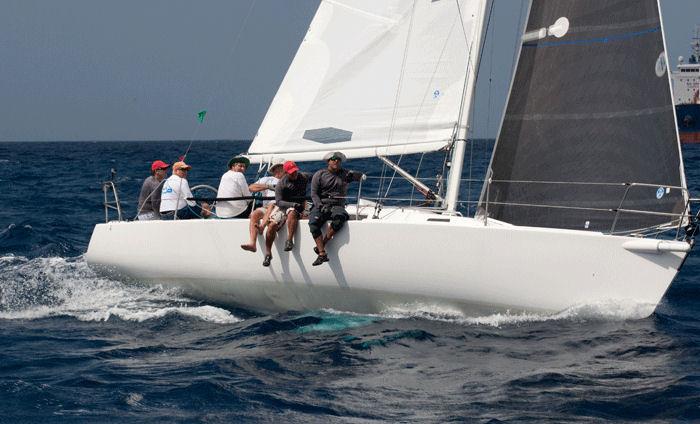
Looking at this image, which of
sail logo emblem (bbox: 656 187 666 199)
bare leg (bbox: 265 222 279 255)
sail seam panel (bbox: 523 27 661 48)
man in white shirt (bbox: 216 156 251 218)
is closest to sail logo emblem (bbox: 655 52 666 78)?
sail seam panel (bbox: 523 27 661 48)

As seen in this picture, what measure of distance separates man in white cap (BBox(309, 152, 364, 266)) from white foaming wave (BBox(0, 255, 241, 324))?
1326mm

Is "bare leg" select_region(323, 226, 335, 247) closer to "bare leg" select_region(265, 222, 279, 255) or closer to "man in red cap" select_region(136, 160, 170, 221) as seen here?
"bare leg" select_region(265, 222, 279, 255)

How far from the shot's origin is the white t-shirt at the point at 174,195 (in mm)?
10539

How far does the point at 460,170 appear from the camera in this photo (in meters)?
A: 9.38

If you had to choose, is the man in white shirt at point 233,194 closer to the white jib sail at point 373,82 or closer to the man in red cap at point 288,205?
the white jib sail at point 373,82

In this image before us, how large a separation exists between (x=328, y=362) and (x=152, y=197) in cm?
423

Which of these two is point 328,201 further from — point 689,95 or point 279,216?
point 689,95

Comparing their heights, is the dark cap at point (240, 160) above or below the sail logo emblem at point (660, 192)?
above

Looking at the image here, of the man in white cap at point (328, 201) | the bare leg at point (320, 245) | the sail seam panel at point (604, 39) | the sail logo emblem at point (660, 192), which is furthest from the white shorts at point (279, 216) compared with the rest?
the sail logo emblem at point (660, 192)

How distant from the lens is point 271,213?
9367 mm

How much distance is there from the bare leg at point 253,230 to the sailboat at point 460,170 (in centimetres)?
16

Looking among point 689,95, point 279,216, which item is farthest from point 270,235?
point 689,95

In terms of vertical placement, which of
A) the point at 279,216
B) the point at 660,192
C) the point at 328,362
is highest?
the point at 660,192

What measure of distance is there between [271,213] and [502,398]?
3.64 meters
